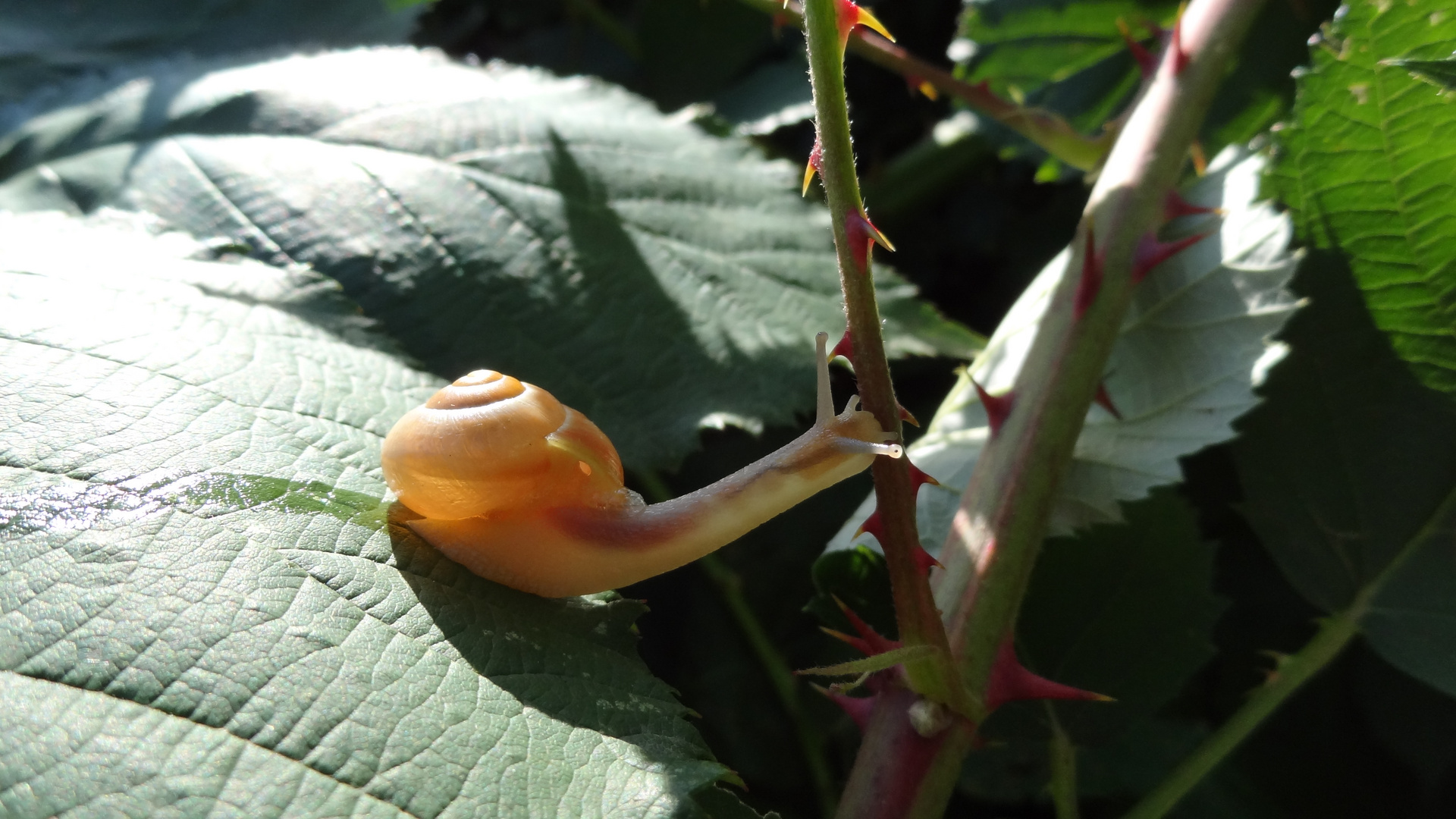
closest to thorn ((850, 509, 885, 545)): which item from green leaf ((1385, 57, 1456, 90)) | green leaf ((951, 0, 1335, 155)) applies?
green leaf ((1385, 57, 1456, 90))

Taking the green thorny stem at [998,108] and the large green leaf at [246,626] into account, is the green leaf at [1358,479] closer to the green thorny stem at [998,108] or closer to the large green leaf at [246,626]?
the green thorny stem at [998,108]

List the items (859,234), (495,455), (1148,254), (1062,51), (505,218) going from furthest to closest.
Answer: (1062,51), (505,218), (1148,254), (495,455), (859,234)

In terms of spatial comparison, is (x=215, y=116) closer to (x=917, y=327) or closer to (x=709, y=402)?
(x=709, y=402)

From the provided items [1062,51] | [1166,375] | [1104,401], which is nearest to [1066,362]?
[1104,401]

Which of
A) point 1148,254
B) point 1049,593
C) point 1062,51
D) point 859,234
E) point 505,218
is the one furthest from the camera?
point 1062,51

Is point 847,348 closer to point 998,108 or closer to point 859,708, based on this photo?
point 859,708

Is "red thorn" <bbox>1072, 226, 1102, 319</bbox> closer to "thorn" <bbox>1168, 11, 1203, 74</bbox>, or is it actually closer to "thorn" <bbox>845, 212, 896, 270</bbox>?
"thorn" <bbox>1168, 11, 1203, 74</bbox>

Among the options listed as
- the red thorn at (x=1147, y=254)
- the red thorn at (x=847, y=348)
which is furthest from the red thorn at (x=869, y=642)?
the red thorn at (x=1147, y=254)
